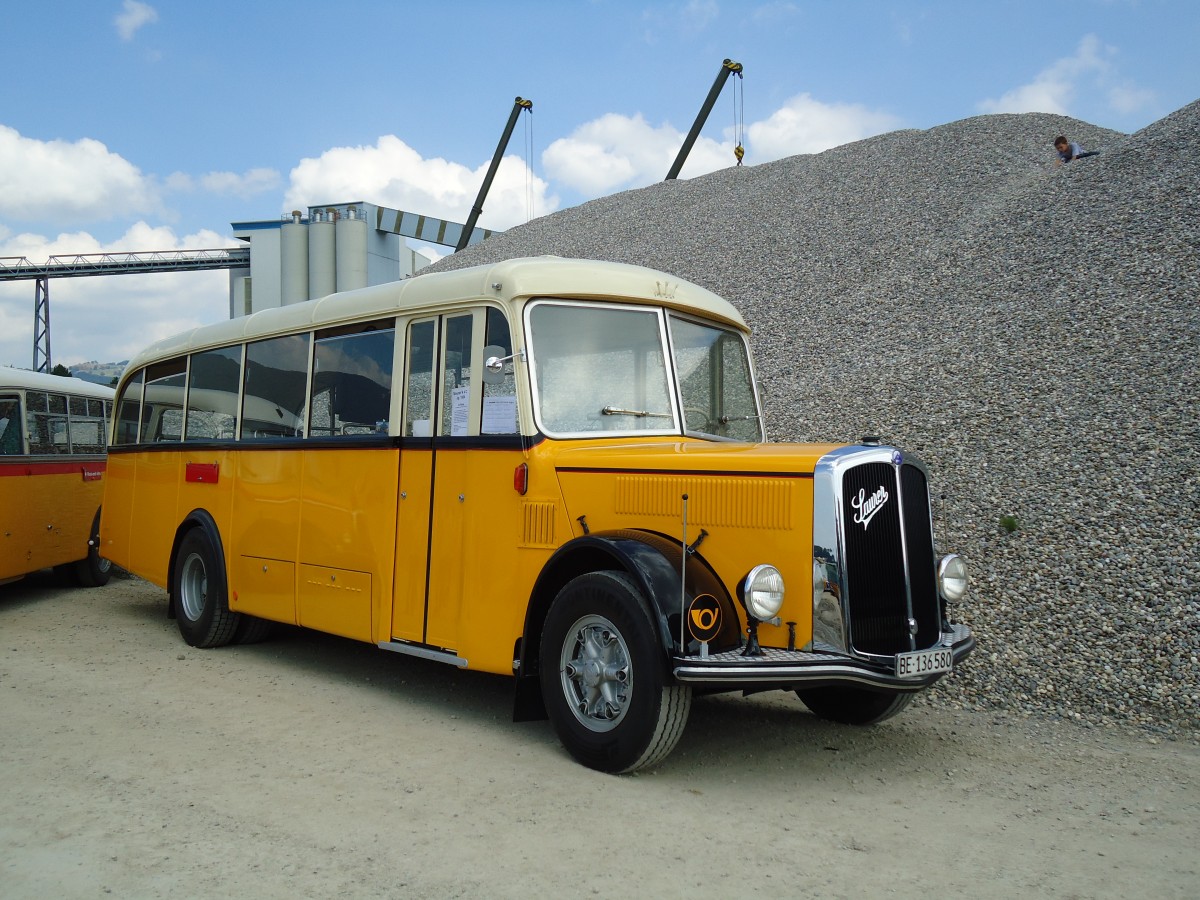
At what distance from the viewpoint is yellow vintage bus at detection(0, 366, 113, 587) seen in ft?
34.9

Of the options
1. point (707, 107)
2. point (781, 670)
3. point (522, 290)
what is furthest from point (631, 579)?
point (707, 107)

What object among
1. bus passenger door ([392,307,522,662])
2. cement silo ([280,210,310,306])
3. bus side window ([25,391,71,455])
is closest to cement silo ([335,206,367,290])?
cement silo ([280,210,310,306])

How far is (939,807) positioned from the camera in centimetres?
480

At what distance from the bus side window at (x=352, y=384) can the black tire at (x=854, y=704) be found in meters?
3.25

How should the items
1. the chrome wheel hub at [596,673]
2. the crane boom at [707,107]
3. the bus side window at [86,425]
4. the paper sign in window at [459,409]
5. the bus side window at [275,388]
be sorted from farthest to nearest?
the crane boom at [707,107], the bus side window at [86,425], the bus side window at [275,388], the paper sign in window at [459,409], the chrome wheel hub at [596,673]

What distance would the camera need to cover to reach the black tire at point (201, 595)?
857 centimetres

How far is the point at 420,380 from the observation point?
6598 millimetres

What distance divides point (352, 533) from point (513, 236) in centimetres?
2368

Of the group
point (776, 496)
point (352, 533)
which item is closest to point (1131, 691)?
point (776, 496)

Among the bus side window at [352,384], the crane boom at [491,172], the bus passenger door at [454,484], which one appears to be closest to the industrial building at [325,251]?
the crane boom at [491,172]

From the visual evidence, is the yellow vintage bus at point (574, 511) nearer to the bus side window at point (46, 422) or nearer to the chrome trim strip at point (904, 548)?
the chrome trim strip at point (904, 548)

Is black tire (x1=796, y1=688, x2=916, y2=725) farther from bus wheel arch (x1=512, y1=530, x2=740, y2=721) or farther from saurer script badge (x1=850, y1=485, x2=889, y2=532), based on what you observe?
bus wheel arch (x1=512, y1=530, x2=740, y2=721)

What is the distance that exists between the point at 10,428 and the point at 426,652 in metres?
6.98

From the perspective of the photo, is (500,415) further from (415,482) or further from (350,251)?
(350,251)
